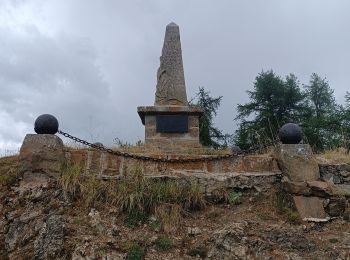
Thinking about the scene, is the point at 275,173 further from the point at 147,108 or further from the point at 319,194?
the point at 147,108

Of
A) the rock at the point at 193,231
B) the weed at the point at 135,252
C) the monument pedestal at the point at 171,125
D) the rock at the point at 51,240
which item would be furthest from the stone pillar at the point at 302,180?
the rock at the point at 51,240

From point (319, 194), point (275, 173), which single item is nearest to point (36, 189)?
point (275, 173)

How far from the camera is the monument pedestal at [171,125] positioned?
9156 millimetres

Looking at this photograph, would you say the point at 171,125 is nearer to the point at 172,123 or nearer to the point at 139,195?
the point at 172,123

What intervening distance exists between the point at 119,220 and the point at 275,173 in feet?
8.26

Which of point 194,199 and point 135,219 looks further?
point 194,199

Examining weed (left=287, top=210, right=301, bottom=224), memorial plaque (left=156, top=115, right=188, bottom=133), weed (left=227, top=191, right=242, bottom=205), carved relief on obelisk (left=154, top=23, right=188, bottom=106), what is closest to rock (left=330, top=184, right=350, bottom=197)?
weed (left=287, top=210, right=301, bottom=224)

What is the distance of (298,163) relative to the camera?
6.58 metres

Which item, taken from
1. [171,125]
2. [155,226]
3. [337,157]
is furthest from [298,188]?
[171,125]

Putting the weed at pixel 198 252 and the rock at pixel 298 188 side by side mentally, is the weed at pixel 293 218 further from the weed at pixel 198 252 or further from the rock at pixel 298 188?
the weed at pixel 198 252

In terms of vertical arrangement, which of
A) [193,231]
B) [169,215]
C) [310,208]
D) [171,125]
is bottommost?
[193,231]

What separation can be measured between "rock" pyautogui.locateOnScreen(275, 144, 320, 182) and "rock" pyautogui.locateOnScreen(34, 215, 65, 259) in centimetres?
335

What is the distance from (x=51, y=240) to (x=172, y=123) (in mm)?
4389

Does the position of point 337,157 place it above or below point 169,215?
above
